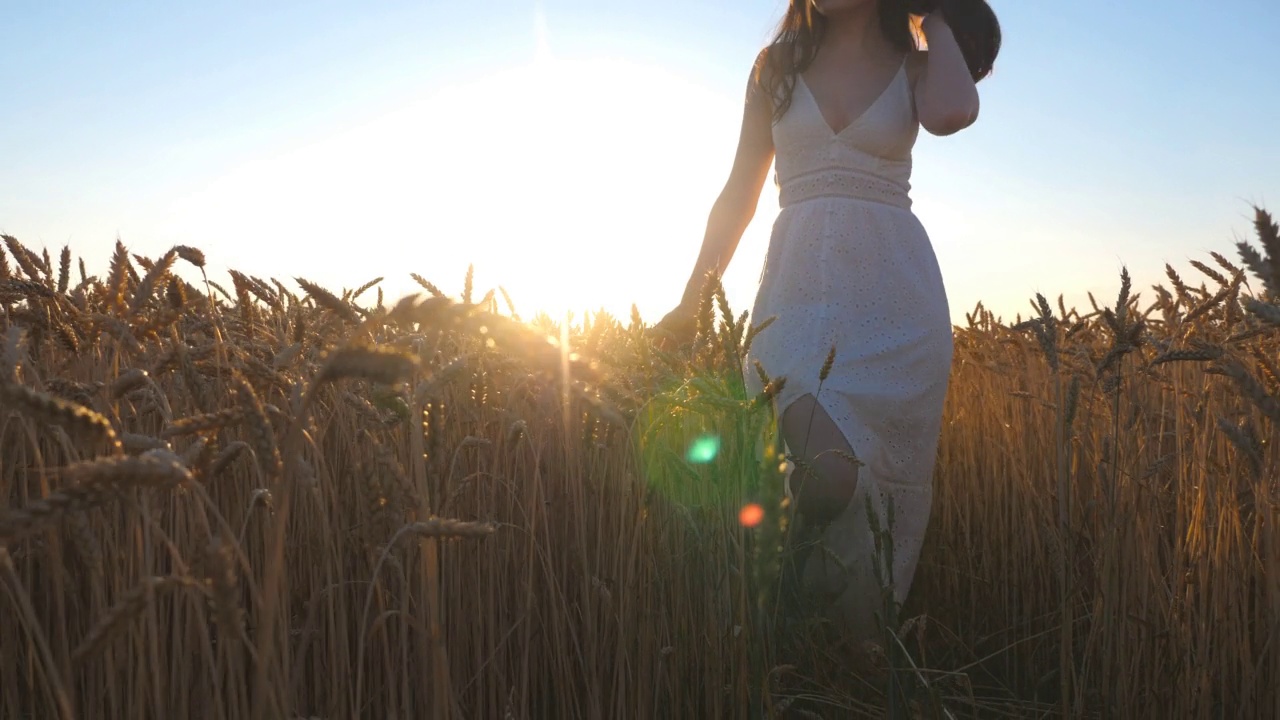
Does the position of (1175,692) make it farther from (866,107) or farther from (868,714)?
(866,107)

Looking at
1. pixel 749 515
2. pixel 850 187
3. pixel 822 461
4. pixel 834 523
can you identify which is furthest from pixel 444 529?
pixel 850 187

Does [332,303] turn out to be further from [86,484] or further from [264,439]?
[86,484]

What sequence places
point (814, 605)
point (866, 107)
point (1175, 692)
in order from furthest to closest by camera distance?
point (866, 107)
point (814, 605)
point (1175, 692)

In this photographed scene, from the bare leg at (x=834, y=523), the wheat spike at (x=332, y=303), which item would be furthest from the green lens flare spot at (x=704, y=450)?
the wheat spike at (x=332, y=303)

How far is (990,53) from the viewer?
9.20 feet

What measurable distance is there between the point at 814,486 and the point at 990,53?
1475mm

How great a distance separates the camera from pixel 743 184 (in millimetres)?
2947

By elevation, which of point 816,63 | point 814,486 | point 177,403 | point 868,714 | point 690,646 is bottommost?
point 868,714

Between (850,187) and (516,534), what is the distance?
147 cm

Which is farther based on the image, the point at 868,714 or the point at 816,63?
the point at 816,63

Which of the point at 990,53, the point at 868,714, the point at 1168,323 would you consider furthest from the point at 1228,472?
the point at 990,53

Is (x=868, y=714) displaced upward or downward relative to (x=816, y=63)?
downward

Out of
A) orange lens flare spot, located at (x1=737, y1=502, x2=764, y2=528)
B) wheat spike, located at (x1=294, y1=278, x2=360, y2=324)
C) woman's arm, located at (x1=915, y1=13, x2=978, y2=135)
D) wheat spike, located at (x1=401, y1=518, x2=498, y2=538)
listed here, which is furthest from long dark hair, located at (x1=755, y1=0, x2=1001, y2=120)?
wheat spike, located at (x1=401, y1=518, x2=498, y2=538)

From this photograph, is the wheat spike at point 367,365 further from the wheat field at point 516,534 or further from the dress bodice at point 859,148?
the dress bodice at point 859,148
